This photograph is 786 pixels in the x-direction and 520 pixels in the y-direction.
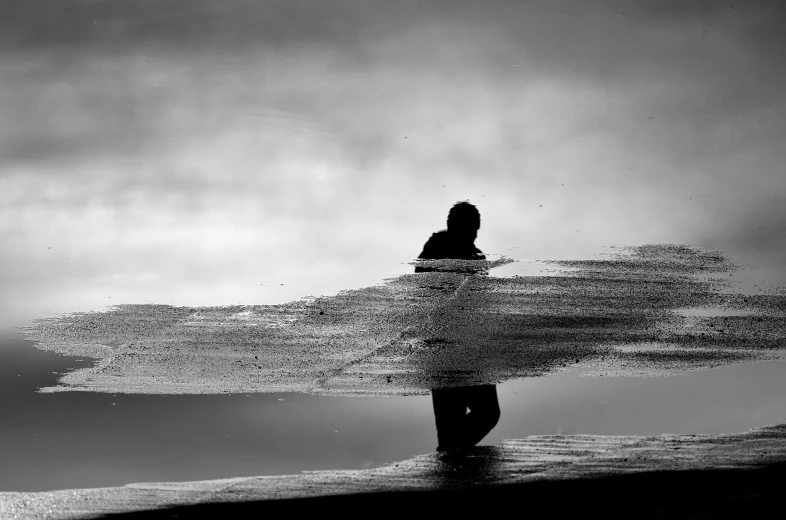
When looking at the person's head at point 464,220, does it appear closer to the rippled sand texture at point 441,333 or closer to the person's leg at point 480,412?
the rippled sand texture at point 441,333

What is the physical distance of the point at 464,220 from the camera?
5.67 metres

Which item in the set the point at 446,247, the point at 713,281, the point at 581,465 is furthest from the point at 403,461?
the point at 713,281

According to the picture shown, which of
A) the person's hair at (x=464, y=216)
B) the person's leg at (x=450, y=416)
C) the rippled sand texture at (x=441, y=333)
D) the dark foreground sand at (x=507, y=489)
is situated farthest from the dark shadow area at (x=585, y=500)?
the person's hair at (x=464, y=216)

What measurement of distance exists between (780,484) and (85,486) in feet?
8.46

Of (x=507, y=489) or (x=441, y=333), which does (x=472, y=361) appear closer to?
(x=441, y=333)

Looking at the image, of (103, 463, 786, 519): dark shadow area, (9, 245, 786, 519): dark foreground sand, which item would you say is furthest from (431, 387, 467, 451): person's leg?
(103, 463, 786, 519): dark shadow area

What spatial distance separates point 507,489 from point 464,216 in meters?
3.11

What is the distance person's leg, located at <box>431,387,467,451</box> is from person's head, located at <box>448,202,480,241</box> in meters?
1.93

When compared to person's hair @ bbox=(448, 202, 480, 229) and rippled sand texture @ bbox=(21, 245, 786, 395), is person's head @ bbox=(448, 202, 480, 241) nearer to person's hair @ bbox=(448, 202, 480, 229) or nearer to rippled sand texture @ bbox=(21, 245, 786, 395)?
person's hair @ bbox=(448, 202, 480, 229)

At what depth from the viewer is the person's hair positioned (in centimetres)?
560

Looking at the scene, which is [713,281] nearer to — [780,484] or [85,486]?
[780,484]

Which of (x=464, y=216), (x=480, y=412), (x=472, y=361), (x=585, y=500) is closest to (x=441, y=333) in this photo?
(x=472, y=361)

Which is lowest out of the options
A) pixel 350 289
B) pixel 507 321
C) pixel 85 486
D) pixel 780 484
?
pixel 780 484

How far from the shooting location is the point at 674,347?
181 inches
